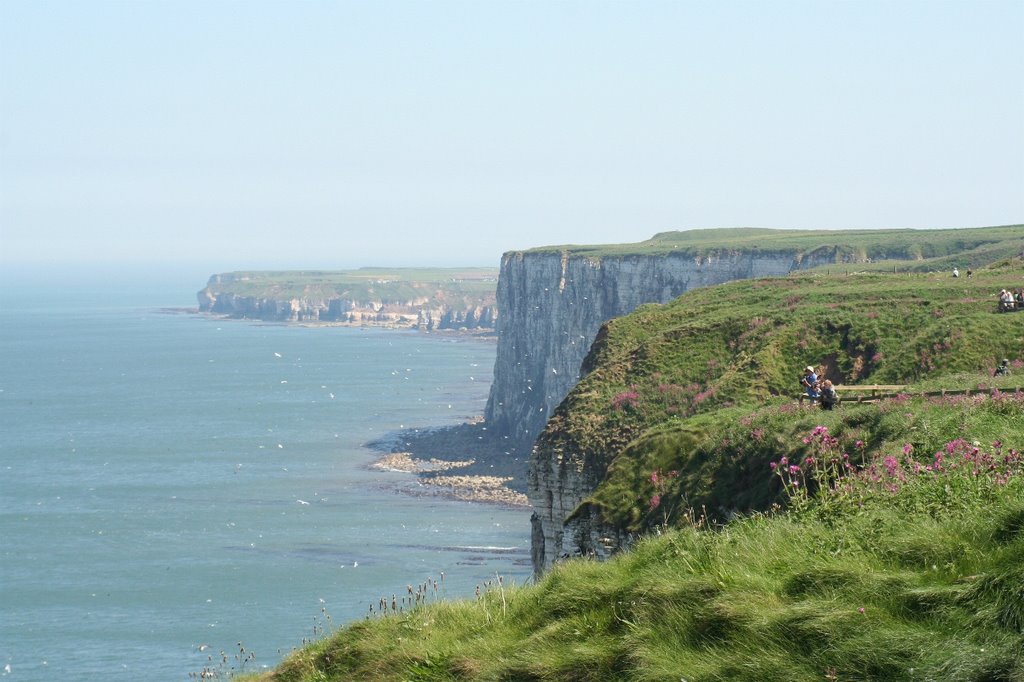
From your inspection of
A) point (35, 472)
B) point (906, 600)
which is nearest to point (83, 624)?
point (35, 472)

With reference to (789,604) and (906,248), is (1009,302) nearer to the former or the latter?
(789,604)

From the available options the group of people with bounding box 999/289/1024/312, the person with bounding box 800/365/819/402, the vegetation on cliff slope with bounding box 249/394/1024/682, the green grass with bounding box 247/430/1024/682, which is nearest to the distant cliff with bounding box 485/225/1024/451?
the group of people with bounding box 999/289/1024/312

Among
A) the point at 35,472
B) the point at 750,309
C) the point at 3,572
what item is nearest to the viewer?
the point at 750,309

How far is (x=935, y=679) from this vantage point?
364 inches

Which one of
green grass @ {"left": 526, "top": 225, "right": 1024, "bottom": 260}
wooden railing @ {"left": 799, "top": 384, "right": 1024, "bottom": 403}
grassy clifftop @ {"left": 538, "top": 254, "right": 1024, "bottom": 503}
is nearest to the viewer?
wooden railing @ {"left": 799, "top": 384, "right": 1024, "bottom": 403}

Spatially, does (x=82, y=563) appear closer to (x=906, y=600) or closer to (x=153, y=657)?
(x=153, y=657)

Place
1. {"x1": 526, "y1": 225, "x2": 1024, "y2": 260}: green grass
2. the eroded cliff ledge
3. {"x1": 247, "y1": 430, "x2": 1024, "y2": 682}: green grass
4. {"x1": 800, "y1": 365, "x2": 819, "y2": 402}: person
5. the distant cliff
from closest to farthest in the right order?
A: {"x1": 247, "y1": 430, "x2": 1024, "y2": 682}: green grass → {"x1": 800, "y1": 365, "x2": 819, "y2": 402}: person → {"x1": 526, "y1": 225, "x2": 1024, "y2": 260}: green grass → the eroded cliff ledge → the distant cliff

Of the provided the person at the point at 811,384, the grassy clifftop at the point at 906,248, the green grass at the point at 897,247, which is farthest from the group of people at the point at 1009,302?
the green grass at the point at 897,247

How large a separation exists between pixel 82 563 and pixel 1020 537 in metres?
76.9

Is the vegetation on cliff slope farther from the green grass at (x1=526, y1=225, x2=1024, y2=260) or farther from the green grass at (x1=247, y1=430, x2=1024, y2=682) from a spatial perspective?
the green grass at (x1=526, y1=225, x2=1024, y2=260)

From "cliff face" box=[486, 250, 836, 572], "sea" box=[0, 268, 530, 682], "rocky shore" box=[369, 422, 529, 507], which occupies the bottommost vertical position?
"rocky shore" box=[369, 422, 529, 507]

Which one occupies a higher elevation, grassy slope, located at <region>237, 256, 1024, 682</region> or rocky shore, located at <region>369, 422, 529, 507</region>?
grassy slope, located at <region>237, 256, 1024, 682</region>

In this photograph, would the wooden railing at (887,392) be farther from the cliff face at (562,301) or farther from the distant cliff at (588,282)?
the cliff face at (562,301)

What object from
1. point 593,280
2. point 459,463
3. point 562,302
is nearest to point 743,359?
point 459,463
